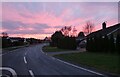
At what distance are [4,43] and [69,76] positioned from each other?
203 feet

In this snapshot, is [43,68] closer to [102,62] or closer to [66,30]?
[102,62]

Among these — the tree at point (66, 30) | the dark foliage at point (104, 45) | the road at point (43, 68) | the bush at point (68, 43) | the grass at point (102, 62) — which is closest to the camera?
the road at point (43, 68)

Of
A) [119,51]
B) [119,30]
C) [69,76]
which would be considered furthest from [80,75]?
[119,30]

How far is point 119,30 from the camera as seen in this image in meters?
47.1

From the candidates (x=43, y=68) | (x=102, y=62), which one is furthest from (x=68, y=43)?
(x=43, y=68)

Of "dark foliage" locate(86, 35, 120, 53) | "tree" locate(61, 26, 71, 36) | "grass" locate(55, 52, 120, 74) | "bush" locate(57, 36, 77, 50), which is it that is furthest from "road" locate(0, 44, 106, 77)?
"tree" locate(61, 26, 71, 36)

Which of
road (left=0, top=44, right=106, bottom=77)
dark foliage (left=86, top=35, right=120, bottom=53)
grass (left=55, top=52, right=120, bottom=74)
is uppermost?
dark foliage (left=86, top=35, right=120, bottom=53)

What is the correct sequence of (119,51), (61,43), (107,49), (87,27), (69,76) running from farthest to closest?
(87,27) < (61,43) < (107,49) < (119,51) < (69,76)

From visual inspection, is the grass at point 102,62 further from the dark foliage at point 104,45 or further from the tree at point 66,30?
the tree at point 66,30

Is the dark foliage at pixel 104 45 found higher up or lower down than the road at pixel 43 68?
higher up

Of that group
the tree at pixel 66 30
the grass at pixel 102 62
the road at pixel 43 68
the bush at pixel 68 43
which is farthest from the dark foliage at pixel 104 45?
the tree at pixel 66 30

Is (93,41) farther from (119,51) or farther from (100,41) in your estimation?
(119,51)

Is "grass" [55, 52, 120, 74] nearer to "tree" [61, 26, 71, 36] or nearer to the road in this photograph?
the road

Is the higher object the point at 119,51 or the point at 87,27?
the point at 87,27
